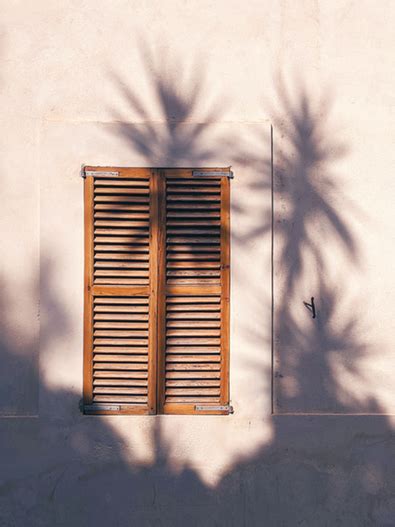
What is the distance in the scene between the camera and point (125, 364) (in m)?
4.74

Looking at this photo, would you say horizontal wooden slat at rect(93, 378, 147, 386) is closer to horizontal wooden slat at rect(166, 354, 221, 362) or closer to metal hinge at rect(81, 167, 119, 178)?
horizontal wooden slat at rect(166, 354, 221, 362)

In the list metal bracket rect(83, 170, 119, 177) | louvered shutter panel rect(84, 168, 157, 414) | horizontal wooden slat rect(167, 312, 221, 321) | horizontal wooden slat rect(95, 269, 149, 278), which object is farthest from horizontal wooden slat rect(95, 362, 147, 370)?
metal bracket rect(83, 170, 119, 177)

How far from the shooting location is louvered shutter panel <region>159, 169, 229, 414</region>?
4.72 meters

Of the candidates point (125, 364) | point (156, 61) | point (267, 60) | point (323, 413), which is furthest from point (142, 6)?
point (323, 413)

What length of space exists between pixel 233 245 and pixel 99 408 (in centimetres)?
131

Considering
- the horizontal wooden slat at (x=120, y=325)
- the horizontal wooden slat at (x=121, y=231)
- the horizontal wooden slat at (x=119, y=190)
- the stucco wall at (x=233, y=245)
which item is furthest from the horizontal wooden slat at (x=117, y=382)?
the horizontal wooden slat at (x=119, y=190)

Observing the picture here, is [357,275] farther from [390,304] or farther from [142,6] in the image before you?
[142,6]

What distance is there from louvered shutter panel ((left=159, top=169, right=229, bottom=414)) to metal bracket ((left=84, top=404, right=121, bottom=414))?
29 cm

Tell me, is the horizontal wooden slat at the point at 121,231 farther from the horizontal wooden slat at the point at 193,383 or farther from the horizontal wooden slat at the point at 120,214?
the horizontal wooden slat at the point at 193,383

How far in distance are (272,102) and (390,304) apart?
1.48 m

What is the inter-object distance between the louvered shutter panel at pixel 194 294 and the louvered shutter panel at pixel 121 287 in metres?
0.09

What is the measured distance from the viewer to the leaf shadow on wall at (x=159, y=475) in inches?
185

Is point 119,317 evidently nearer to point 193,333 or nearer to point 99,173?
point 193,333

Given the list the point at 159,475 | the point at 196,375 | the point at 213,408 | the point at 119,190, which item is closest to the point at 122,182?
the point at 119,190
